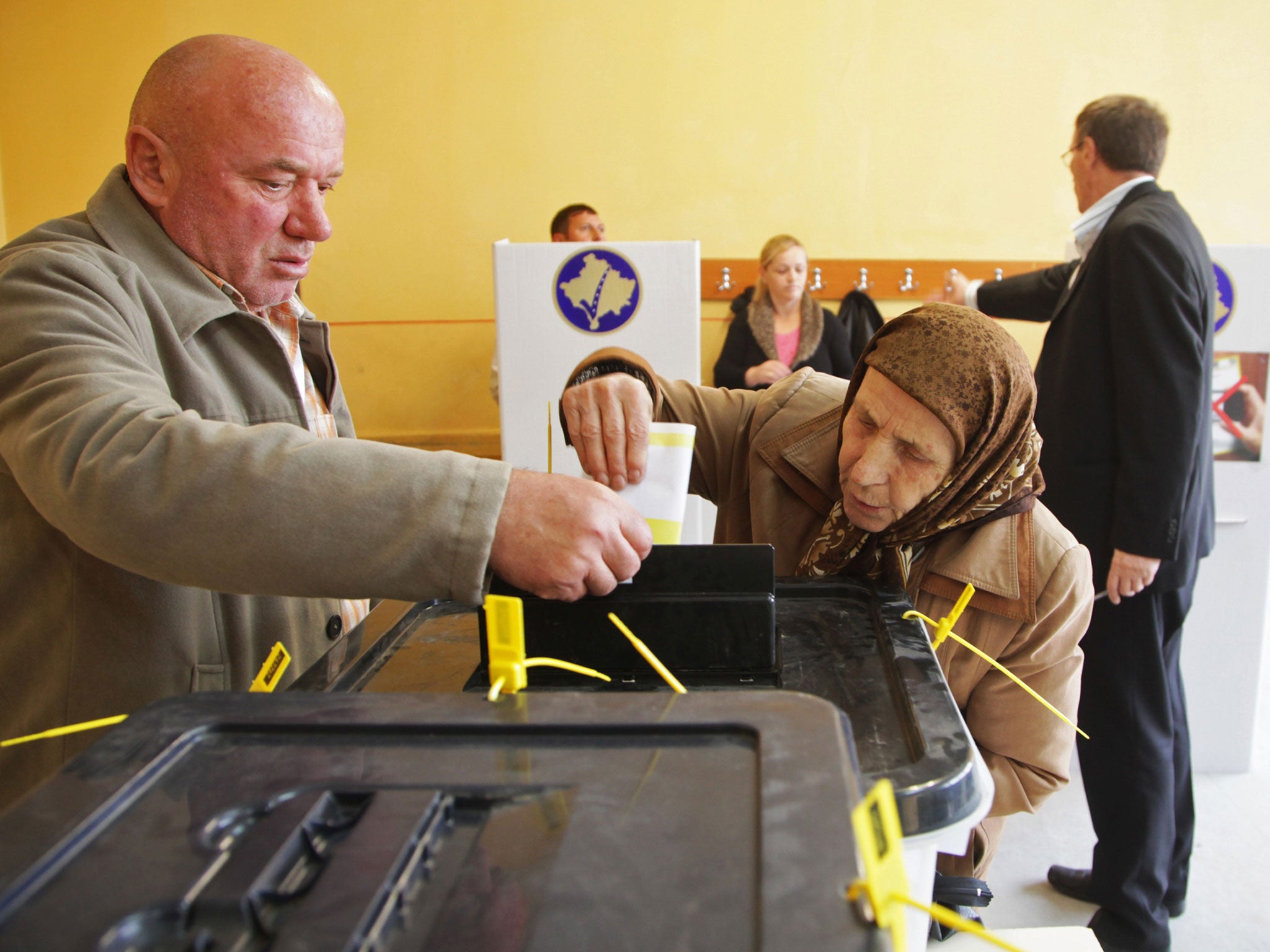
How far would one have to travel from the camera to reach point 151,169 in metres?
1.13

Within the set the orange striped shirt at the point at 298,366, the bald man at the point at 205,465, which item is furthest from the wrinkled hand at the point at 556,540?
the orange striped shirt at the point at 298,366

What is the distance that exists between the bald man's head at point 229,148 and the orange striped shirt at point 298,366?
0.11ft

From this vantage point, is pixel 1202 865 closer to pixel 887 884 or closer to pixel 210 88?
pixel 887 884

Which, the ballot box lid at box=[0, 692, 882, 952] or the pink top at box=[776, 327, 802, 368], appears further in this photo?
the pink top at box=[776, 327, 802, 368]

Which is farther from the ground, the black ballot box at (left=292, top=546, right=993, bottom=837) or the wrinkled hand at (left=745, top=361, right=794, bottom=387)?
the black ballot box at (left=292, top=546, right=993, bottom=837)

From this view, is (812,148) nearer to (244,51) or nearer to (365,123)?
(365,123)

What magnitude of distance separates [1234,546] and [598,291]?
2.02 meters

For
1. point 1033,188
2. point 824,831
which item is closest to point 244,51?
point 824,831

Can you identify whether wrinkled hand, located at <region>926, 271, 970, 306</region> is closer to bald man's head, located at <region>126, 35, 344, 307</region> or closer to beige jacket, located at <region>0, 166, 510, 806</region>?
bald man's head, located at <region>126, 35, 344, 307</region>

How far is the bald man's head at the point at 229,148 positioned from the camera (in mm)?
1094

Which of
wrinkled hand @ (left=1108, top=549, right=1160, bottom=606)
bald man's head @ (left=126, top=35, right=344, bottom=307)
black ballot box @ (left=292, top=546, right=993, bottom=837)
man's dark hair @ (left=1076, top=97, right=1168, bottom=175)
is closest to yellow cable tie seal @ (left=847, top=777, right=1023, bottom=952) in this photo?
black ballot box @ (left=292, top=546, right=993, bottom=837)

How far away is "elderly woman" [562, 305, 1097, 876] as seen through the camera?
108 cm

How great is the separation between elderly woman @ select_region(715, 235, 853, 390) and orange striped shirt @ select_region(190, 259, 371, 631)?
220 cm

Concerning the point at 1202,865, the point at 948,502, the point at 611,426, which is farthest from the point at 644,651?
the point at 1202,865
